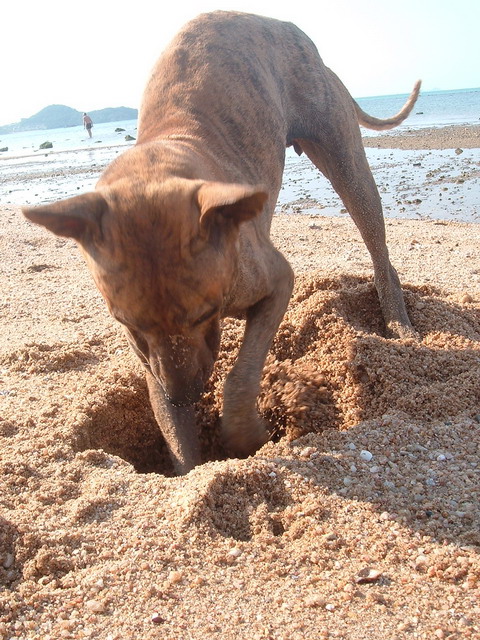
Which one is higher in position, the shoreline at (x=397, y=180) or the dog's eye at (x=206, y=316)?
the dog's eye at (x=206, y=316)

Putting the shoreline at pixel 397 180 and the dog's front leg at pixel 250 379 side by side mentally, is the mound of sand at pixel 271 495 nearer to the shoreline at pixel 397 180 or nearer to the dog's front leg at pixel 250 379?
the dog's front leg at pixel 250 379

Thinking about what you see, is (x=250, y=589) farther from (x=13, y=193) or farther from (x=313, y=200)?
(x=13, y=193)

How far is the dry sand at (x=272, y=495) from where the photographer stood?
6.81 ft

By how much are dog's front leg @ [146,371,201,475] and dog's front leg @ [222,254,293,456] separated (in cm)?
24

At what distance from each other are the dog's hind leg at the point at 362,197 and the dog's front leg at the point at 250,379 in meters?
1.47

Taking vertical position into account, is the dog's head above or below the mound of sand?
above

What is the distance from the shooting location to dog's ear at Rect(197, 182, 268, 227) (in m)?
2.25

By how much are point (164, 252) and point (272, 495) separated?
3.74ft

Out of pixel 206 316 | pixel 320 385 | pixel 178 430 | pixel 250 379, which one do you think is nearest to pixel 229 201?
pixel 206 316

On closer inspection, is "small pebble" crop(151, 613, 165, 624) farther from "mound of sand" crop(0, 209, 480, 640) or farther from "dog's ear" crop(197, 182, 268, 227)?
"dog's ear" crop(197, 182, 268, 227)

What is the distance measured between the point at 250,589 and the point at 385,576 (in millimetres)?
461

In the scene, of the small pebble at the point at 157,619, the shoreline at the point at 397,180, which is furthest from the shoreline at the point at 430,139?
the small pebble at the point at 157,619

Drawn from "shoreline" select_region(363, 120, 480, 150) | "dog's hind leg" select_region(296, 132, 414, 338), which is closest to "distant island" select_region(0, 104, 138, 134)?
"shoreline" select_region(363, 120, 480, 150)

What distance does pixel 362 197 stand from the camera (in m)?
4.90
